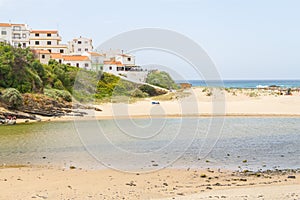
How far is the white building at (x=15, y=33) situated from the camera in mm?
66250

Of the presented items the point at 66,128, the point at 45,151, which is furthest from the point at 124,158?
the point at 66,128

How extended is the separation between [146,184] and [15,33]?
60.9 meters

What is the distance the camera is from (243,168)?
15492 mm

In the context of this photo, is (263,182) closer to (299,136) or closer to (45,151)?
(45,151)

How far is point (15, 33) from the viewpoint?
6806 cm

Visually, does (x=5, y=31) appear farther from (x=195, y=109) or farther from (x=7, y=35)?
(x=195, y=109)

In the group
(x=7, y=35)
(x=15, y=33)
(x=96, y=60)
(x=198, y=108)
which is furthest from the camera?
(x=15, y=33)

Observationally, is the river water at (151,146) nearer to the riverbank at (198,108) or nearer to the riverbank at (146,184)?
the riverbank at (146,184)

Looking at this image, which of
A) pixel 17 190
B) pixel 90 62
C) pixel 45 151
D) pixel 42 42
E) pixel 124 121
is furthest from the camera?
pixel 42 42

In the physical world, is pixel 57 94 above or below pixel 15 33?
below

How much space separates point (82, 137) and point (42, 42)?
49211mm

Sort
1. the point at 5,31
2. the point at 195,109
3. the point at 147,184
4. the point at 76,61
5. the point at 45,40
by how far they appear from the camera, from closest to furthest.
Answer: the point at 147,184
the point at 195,109
the point at 76,61
the point at 5,31
the point at 45,40

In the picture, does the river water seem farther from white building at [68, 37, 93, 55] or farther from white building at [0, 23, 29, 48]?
white building at [68, 37, 93, 55]

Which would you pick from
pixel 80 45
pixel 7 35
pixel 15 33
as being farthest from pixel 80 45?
pixel 7 35
